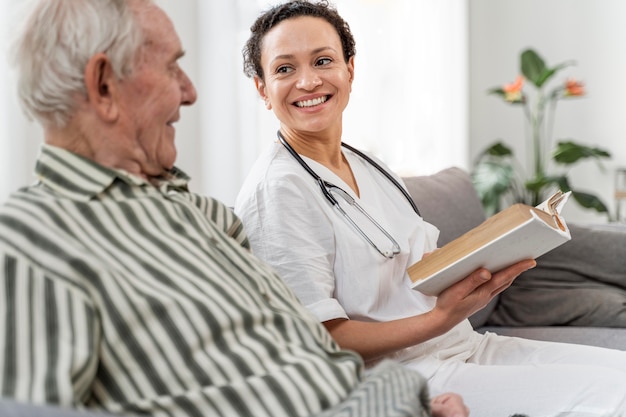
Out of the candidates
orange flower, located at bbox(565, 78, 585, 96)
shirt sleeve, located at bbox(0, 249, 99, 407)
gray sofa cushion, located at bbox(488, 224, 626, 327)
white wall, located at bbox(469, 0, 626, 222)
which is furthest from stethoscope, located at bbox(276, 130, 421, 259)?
white wall, located at bbox(469, 0, 626, 222)

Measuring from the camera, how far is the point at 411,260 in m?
1.81

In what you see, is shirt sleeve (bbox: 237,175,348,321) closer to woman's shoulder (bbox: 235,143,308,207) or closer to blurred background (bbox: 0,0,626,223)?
woman's shoulder (bbox: 235,143,308,207)

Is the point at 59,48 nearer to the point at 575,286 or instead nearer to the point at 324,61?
the point at 324,61

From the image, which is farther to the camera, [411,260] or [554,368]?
[411,260]

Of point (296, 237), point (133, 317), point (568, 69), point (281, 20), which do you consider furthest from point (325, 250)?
point (568, 69)

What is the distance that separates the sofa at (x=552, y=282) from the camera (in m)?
2.36

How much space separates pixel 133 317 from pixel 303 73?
905mm

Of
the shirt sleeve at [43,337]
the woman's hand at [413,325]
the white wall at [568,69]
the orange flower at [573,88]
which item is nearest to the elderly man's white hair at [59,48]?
the shirt sleeve at [43,337]

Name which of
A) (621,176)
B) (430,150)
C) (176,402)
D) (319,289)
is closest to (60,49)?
(176,402)

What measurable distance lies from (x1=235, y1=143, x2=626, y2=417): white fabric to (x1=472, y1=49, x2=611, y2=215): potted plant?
297 cm

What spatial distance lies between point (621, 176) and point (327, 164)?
12.9ft

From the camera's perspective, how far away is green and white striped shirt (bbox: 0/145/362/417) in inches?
39.0

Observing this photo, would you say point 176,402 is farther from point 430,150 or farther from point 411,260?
point 430,150

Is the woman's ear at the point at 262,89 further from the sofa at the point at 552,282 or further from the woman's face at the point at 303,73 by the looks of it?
the sofa at the point at 552,282
